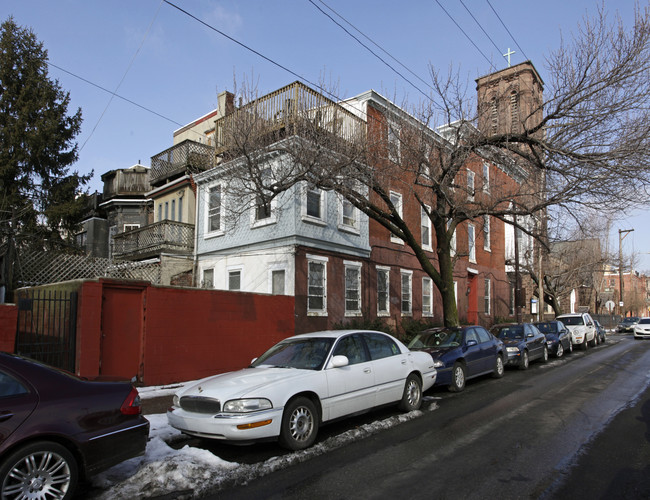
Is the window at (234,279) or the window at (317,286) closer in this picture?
the window at (317,286)

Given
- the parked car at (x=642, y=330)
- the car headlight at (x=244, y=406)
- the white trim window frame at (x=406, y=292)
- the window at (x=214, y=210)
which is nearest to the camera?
the car headlight at (x=244, y=406)

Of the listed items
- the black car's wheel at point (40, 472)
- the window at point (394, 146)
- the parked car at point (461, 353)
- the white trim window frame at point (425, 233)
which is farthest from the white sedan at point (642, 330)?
the black car's wheel at point (40, 472)

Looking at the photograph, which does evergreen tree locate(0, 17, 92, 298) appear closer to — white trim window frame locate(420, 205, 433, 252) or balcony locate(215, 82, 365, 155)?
balcony locate(215, 82, 365, 155)

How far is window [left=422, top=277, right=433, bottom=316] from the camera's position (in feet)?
71.1

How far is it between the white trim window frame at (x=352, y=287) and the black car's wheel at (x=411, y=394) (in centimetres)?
850

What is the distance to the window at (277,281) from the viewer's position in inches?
608

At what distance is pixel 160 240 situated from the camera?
1831cm

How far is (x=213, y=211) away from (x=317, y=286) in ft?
18.2

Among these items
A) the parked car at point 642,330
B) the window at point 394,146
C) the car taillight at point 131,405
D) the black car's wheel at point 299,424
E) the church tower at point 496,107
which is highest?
the church tower at point 496,107

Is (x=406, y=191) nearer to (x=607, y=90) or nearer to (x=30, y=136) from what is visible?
(x=607, y=90)

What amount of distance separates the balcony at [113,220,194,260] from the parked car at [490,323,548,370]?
12182 mm

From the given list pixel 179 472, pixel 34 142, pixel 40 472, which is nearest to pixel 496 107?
pixel 179 472

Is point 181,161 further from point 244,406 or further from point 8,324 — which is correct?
point 244,406

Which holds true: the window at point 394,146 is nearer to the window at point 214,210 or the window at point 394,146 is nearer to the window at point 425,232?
the window at point 214,210
